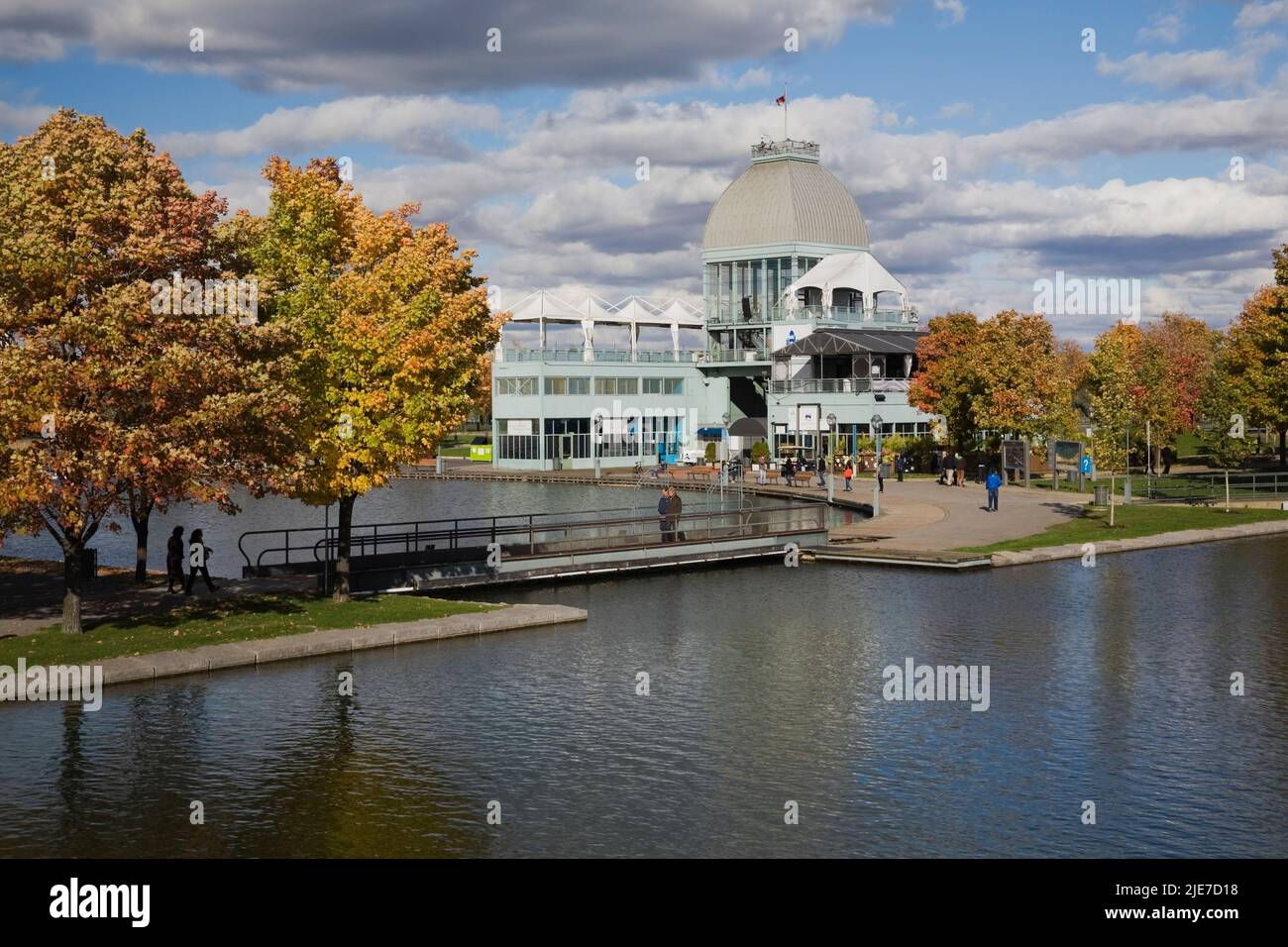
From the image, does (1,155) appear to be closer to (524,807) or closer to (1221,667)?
(524,807)

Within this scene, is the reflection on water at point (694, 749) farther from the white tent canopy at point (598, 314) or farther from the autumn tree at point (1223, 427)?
the white tent canopy at point (598, 314)

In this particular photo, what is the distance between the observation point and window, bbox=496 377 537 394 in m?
99.6

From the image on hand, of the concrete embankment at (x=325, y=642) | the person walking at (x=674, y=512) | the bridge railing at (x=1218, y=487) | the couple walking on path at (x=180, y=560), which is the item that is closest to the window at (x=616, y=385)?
the bridge railing at (x=1218, y=487)

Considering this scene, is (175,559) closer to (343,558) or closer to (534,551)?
(343,558)

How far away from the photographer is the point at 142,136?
28734 millimetres

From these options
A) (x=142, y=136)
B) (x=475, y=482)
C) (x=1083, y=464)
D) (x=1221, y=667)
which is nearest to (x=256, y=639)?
(x=142, y=136)

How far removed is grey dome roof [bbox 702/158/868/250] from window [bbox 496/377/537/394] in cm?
2408

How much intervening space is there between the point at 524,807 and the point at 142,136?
18.7m

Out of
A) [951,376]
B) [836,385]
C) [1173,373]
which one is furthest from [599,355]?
[1173,373]

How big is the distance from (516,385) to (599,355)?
7.43 metres

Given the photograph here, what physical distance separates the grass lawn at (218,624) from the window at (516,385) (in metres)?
64.6

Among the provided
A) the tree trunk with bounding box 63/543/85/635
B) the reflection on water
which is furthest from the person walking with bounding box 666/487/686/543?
the tree trunk with bounding box 63/543/85/635

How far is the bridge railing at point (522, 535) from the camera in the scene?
40344 mm
